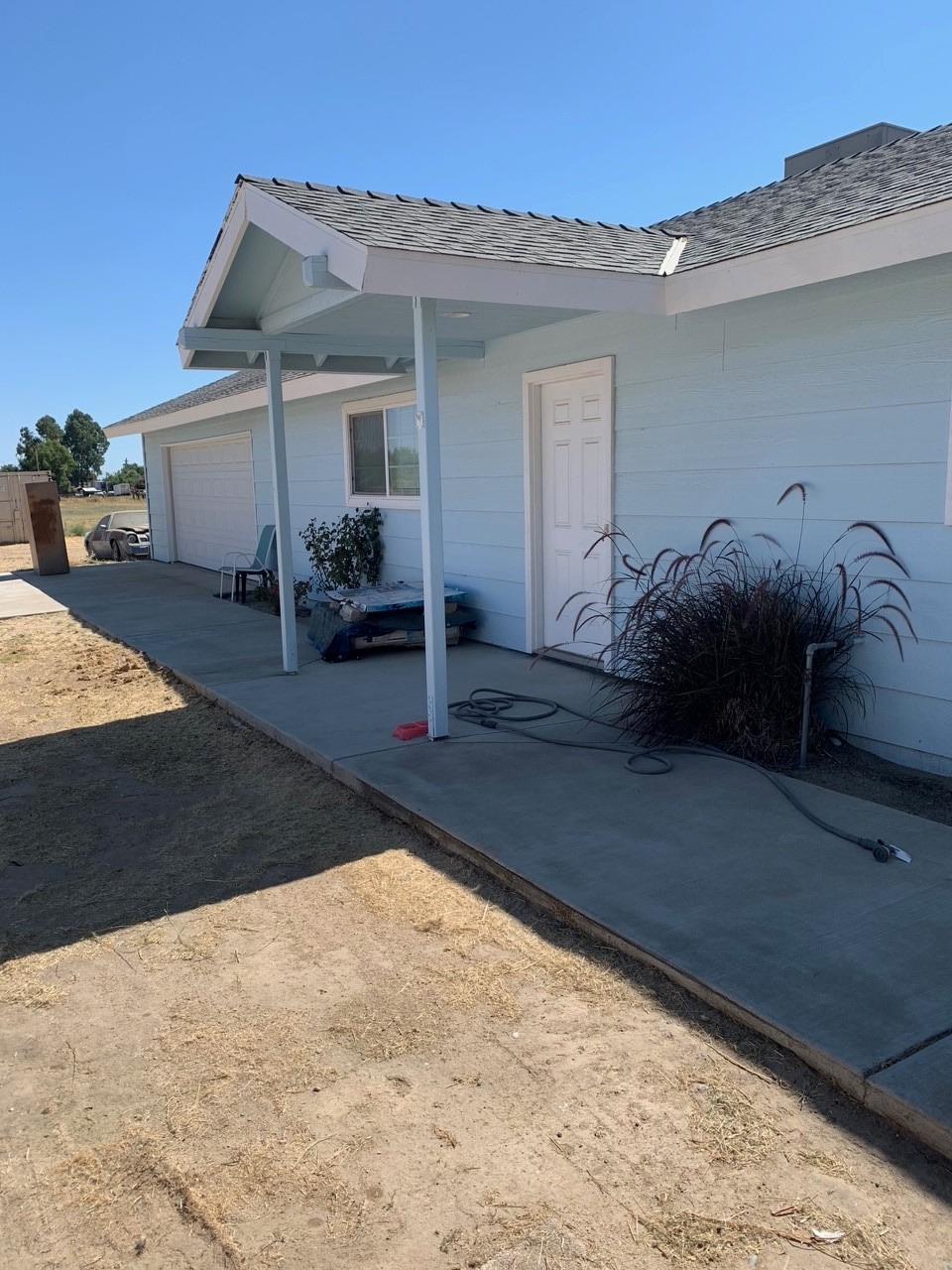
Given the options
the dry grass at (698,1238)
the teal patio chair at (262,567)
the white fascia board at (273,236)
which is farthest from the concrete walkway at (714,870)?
the teal patio chair at (262,567)

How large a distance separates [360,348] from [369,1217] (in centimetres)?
699

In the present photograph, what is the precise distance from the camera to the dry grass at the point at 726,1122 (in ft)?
8.01

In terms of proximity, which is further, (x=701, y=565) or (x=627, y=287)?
(x=701, y=565)

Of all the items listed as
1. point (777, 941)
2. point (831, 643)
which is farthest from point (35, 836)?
point (831, 643)

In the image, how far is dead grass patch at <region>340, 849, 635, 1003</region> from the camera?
130 inches

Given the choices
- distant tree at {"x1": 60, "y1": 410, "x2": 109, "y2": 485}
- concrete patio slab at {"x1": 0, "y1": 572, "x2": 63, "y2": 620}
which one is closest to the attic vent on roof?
concrete patio slab at {"x1": 0, "y1": 572, "x2": 63, "y2": 620}

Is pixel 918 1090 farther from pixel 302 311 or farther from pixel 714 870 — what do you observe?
pixel 302 311

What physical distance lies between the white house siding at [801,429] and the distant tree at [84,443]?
92.6 m

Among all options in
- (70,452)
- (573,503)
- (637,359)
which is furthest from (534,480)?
(70,452)

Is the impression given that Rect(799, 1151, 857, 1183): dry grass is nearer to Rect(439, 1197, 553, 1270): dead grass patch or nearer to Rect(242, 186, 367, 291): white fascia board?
Rect(439, 1197, 553, 1270): dead grass patch

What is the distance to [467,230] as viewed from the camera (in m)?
5.81

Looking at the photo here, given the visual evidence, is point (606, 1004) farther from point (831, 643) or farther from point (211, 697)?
point (211, 697)

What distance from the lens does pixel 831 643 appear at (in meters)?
5.16

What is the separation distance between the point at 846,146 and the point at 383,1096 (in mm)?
8428
